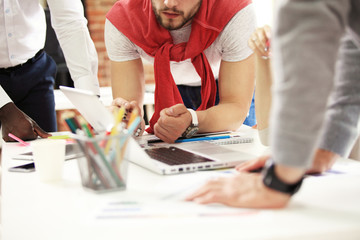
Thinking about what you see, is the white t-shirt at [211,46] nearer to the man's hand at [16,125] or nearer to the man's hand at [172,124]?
the man's hand at [172,124]

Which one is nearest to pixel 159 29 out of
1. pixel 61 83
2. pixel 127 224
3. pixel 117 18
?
pixel 117 18

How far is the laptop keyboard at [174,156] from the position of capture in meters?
1.04

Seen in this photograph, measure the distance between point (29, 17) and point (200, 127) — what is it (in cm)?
92

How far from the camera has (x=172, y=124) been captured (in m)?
1.36

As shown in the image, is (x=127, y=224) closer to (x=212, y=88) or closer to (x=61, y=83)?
(x=212, y=88)

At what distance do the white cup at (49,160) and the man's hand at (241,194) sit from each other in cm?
34

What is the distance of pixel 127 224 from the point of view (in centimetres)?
68

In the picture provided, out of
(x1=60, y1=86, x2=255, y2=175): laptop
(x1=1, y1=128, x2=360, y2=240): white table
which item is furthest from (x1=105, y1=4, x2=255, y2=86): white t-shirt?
(x1=1, y1=128, x2=360, y2=240): white table

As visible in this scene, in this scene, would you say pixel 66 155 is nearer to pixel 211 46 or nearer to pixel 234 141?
pixel 234 141

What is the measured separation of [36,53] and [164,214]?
1.43 meters

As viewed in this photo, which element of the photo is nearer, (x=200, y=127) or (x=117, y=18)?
(x=200, y=127)

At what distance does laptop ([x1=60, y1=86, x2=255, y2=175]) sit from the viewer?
97 cm

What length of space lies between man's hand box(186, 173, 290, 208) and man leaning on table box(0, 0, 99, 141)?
1.18m

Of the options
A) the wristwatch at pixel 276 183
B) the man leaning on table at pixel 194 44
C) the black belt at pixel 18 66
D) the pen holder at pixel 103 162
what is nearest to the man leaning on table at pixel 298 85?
the wristwatch at pixel 276 183
